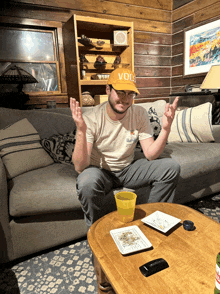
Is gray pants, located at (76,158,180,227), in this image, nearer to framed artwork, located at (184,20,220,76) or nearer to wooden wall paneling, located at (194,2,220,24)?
framed artwork, located at (184,20,220,76)

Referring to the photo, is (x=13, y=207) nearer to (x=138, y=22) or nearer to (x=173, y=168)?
(x=173, y=168)

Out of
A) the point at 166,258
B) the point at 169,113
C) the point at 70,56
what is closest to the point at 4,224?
the point at 166,258

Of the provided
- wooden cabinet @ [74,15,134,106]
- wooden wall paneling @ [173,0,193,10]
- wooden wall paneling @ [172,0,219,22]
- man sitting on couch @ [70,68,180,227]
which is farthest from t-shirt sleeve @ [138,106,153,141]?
wooden wall paneling @ [173,0,193,10]

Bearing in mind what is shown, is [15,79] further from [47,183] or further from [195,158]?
[195,158]

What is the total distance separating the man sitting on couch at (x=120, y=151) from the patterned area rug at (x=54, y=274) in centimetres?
25

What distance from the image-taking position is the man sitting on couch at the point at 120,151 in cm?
122

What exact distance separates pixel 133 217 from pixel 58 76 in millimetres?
2888

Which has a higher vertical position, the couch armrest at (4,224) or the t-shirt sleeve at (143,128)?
the t-shirt sleeve at (143,128)

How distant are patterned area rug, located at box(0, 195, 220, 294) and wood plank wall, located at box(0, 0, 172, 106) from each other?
265cm

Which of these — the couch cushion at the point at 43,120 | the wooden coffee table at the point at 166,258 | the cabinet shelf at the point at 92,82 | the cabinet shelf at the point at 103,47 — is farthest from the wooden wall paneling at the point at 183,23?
the wooden coffee table at the point at 166,258

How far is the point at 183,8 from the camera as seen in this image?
363cm

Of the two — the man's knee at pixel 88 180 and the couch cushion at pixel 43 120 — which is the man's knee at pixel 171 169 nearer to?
the man's knee at pixel 88 180

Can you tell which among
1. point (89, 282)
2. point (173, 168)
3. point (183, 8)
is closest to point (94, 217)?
point (89, 282)

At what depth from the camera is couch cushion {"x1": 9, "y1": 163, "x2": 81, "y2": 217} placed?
1.19 meters
